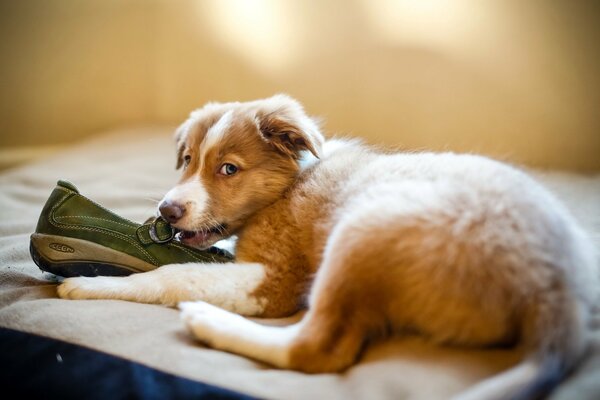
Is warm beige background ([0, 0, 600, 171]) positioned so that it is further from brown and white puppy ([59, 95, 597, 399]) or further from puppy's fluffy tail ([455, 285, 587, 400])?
puppy's fluffy tail ([455, 285, 587, 400])

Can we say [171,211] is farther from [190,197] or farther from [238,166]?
[238,166]

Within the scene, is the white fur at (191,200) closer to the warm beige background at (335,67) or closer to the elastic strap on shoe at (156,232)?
the elastic strap on shoe at (156,232)

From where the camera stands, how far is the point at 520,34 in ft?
11.0

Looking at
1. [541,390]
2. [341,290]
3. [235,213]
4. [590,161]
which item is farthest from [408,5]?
[541,390]

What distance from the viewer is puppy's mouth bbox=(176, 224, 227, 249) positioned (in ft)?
6.83

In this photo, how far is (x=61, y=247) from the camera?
1.80 m

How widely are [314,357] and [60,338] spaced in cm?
73

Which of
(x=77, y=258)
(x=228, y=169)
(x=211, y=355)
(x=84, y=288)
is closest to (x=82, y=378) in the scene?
(x=211, y=355)

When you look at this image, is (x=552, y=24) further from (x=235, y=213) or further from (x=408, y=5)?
(x=235, y=213)

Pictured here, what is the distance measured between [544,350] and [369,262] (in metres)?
0.47

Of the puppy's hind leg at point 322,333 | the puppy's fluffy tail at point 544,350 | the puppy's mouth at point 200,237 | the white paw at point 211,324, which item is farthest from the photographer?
the puppy's mouth at point 200,237

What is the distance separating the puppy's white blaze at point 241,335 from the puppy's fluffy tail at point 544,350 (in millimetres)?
502

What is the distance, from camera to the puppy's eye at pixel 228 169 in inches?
85.0

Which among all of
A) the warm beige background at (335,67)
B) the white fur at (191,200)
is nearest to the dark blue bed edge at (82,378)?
the white fur at (191,200)
